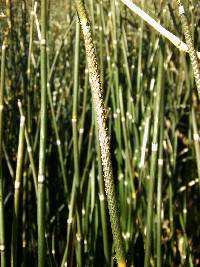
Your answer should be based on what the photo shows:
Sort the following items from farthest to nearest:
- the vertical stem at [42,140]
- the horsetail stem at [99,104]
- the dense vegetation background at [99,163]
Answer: the dense vegetation background at [99,163] → the vertical stem at [42,140] → the horsetail stem at [99,104]

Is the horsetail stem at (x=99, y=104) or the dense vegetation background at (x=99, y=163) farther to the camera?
the dense vegetation background at (x=99, y=163)

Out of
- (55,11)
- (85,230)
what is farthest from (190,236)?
(55,11)

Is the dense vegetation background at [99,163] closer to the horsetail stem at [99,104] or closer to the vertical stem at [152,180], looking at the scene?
the vertical stem at [152,180]

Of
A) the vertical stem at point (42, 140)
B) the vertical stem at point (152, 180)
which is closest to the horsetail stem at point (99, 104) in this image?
the vertical stem at point (42, 140)

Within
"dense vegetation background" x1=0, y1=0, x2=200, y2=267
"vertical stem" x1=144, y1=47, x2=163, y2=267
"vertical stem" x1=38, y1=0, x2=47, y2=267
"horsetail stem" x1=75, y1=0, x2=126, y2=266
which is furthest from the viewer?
"dense vegetation background" x1=0, y1=0, x2=200, y2=267

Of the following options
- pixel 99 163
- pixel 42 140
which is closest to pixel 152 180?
pixel 99 163

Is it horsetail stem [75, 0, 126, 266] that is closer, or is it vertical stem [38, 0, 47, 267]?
horsetail stem [75, 0, 126, 266]

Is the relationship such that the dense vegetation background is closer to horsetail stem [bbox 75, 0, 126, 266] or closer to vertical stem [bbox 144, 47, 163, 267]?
vertical stem [bbox 144, 47, 163, 267]

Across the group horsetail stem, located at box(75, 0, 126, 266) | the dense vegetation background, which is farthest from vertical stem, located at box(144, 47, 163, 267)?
horsetail stem, located at box(75, 0, 126, 266)

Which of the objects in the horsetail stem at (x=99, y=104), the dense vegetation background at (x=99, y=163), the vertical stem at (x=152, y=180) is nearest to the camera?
the horsetail stem at (x=99, y=104)

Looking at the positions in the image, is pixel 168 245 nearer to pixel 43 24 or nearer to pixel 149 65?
pixel 149 65

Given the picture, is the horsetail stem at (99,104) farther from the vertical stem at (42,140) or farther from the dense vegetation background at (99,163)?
the dense vegetation background at (99,163)
